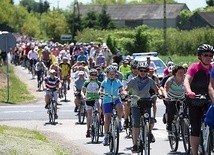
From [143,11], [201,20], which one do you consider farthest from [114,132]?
[143,11]

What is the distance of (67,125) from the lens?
79.6 ft

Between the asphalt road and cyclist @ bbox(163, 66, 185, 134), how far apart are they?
769 mm

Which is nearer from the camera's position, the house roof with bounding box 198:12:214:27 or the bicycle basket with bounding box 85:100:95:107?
the bicycle basket with bounding box 85:100:95:107

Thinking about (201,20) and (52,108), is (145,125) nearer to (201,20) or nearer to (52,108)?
(52,108)

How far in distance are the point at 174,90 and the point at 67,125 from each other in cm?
779

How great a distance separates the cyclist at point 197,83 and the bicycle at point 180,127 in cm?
282

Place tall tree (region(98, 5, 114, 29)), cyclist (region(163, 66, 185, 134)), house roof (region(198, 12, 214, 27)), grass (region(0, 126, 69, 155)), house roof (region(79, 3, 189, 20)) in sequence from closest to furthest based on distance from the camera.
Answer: grass (region(0, 126, 69, 155)) → cyclist (region(163, 66, 185, 134)) → tall tree (region(98, 5, 114, 29)) → house roof (region(198, 12, 214, 27)) → house roof (region(79, 3, 189, 20))

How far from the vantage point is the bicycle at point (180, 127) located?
51.7 ft

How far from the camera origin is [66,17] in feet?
382

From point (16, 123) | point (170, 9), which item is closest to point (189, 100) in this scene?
point (16, 123)

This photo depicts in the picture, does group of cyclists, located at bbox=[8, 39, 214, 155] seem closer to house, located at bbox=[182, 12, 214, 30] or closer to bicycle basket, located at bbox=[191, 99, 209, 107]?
bicycle basket, located at bbox=[191, 99, 209, 107]

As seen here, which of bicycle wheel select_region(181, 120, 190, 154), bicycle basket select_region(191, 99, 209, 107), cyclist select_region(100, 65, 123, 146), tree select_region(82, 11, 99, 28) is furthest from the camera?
tree select_region(82, 11, 99, 28)

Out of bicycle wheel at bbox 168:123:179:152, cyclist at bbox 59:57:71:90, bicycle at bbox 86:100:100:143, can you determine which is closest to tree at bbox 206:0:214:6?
cyclist at bbox 59:57:71:90

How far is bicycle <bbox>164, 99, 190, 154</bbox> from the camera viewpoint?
51.7 feet
